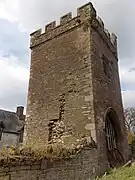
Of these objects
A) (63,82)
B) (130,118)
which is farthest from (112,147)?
(130,118)

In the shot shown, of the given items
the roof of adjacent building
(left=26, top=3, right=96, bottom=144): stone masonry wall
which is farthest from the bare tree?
(left=26, top=3, right=96, bottom=144): stone masonry wall

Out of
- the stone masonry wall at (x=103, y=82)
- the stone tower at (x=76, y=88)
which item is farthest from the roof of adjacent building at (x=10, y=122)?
the stone masonry wall at (x=103, y=82)

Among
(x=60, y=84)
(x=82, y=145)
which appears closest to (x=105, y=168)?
(x=82, y=145)

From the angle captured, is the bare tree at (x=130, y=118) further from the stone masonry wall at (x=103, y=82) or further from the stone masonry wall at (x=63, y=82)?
the stone masonry wall at (x=63, y=82)

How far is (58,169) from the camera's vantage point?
555cm

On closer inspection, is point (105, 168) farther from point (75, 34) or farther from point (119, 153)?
point (75, 34)

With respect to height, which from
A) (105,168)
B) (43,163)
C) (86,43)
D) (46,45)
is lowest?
(105,168)

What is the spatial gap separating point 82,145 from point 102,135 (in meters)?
1.54

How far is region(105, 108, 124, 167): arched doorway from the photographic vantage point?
8740 millimetres

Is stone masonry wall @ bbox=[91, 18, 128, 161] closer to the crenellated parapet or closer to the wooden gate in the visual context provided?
the crenellated parapet

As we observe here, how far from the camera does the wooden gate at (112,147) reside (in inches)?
341

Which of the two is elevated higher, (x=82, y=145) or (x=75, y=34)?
(x=75, y=34)

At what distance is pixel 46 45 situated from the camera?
435 inches

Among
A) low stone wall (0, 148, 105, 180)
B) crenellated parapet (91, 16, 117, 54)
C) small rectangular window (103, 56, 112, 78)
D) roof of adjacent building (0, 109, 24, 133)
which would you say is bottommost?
low stone wall (0, 148, 105, 180)
